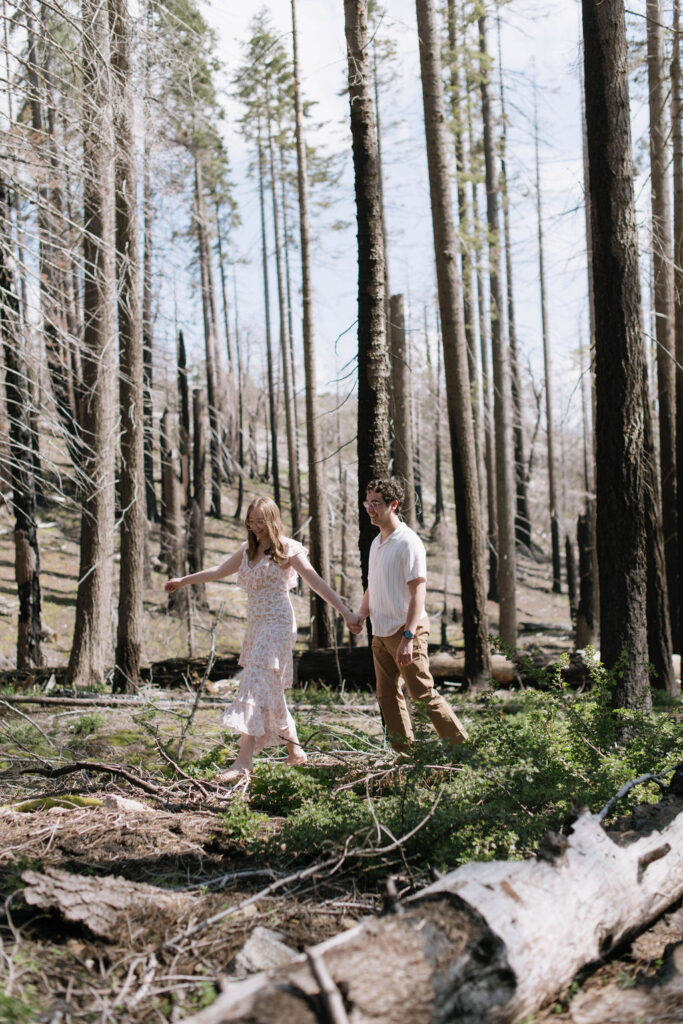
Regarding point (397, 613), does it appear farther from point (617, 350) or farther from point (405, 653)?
point (617, 350)

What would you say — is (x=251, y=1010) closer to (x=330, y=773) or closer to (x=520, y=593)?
(x=330, y=773)

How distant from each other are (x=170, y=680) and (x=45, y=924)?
389 inches

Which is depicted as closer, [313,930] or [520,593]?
[313,930]

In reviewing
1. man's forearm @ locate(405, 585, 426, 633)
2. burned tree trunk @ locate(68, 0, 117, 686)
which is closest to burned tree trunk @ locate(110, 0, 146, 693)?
burned tree trunk @ locate(68, 0, 117, 686)

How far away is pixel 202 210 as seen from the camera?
1202 inches

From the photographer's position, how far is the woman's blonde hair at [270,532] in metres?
6.17

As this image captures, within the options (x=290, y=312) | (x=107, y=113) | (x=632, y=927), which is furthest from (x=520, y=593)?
(x=632, y=927)

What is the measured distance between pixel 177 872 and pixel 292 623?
237 cm

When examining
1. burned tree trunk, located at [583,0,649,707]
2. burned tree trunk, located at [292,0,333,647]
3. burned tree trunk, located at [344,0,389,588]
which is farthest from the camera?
burned tree trunk, located at [292,0,333,647]

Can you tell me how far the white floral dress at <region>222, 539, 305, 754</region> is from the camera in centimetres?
618

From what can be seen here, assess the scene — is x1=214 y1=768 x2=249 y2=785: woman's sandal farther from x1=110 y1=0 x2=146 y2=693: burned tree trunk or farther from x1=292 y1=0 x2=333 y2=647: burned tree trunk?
A: x1=292 y1=0 x2=333 y2=647: burned tree trunk

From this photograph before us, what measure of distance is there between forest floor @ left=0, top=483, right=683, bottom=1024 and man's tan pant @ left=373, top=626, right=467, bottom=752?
13.8 inches

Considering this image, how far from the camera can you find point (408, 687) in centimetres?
600

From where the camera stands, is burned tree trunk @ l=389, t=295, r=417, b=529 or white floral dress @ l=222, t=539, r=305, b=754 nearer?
white floral dress @ l=222, t=539, r=305, b=754
